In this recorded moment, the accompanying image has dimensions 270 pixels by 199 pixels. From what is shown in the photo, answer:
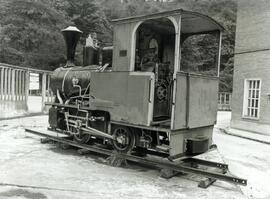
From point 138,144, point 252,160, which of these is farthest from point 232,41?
point 138,144

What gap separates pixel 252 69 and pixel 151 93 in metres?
9.02

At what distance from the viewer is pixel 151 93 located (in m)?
5.56

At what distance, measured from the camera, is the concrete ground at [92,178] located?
471 centimetres

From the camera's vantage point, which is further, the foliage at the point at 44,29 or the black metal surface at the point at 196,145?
the foliage at the point at 44,29

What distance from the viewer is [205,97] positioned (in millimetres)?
6168

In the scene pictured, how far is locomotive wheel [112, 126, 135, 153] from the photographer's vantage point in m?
6.23

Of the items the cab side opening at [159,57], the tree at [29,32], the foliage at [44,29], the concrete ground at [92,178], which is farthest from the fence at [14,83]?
the foliage at [44,29]

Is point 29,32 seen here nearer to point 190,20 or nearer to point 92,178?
point 190,20

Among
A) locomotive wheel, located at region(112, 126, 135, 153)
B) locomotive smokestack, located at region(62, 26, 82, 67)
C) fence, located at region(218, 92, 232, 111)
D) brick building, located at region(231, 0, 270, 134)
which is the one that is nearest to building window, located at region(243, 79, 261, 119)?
brick building, located at region(231, 0, 270, 134)

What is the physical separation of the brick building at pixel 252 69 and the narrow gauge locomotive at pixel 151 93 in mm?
6798

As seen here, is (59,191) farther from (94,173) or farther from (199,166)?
(199,166)

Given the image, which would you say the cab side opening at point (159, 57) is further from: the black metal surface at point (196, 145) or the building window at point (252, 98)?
the building window at point (252, 98)

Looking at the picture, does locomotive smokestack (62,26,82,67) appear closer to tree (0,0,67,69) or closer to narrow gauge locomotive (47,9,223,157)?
narrow gauge locomotive (47,9,223,157)

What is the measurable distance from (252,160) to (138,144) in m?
3.24
